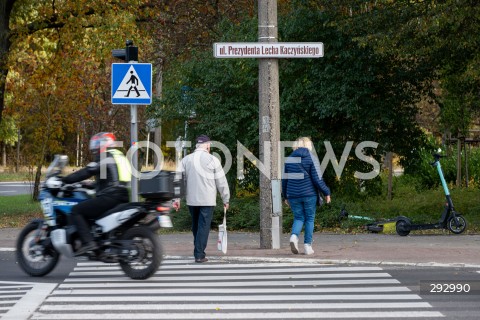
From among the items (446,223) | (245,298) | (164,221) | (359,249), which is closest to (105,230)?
(164,221)

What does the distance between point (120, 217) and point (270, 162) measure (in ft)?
12.5

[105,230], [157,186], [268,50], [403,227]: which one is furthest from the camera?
[403,227]

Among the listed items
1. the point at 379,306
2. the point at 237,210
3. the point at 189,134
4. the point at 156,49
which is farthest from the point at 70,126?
the point at 379,306

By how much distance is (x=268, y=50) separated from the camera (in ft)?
49.2

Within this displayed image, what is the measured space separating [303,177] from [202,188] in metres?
1.57

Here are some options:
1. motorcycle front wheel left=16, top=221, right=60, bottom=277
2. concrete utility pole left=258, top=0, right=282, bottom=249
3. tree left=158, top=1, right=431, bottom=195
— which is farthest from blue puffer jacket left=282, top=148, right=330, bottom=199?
tree left=158, top=1, right=431, bottom=195

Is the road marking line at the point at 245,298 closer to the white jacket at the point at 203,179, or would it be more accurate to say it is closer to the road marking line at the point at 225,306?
the road marking line at the point at 225,306

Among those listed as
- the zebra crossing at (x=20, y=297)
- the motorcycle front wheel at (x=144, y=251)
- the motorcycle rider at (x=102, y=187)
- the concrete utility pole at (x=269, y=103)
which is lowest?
the zebra crossing at (x=20, y=297)

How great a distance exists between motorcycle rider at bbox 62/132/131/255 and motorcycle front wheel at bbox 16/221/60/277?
60 centimetres

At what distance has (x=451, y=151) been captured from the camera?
103 feet

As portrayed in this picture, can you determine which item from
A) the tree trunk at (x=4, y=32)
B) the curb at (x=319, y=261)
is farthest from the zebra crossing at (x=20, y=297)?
the tree trunk at (x=4, y=32)

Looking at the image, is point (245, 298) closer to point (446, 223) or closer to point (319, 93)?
point (446, 223)

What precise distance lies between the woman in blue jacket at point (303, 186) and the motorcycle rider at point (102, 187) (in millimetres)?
3151

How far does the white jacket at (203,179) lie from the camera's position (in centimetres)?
1372
